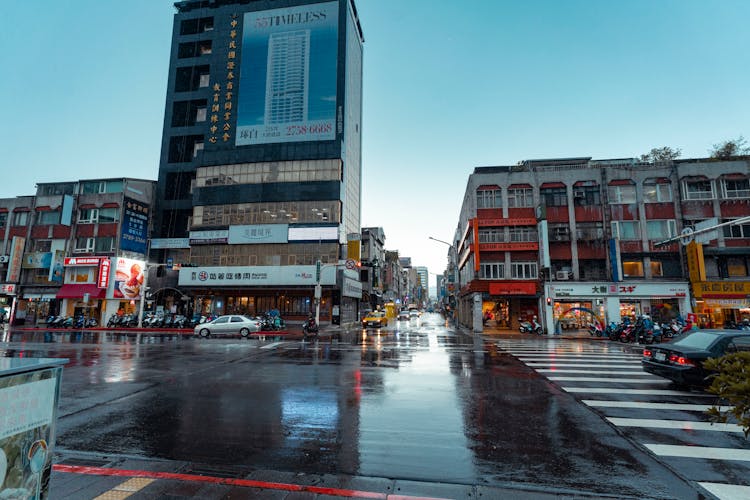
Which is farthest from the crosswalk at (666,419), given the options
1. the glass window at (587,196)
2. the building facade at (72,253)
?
the building facade at (72,253)

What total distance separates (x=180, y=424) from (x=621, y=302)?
120ft

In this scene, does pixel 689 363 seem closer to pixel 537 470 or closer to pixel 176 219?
pixel 537 470

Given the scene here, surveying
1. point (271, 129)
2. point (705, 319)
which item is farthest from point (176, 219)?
point (705, 319)

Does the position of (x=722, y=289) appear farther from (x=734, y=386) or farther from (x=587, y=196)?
(x=734, y=386)

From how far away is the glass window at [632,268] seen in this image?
33.1 meters

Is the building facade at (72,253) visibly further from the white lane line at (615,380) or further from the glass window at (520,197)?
the white lane line at (615,380)

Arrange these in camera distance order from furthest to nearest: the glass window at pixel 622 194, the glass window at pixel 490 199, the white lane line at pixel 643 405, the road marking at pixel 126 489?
1. the glass window at pixel 490 199
2. the glass window at pixel 622 194
3. the white lane line at pixel 643 405
4. the road marking at pixel 126 489

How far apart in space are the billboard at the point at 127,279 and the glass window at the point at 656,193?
53.3 metres

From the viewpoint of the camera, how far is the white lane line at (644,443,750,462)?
17.7 ft

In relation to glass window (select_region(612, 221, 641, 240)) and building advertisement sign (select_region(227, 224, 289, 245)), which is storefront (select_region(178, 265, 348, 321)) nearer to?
building advertisement sign (select_region(227, 224, 289, 245))

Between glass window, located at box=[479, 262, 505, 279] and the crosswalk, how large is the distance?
21.6 metres

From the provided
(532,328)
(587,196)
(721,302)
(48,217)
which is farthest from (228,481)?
(48,217)

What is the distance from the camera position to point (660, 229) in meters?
33.2

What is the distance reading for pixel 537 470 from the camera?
4816 millimetres
